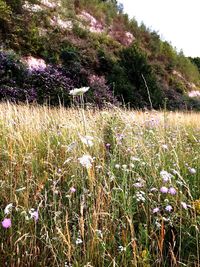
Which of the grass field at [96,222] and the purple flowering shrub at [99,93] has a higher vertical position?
the purple flowering shrub at [99,93]

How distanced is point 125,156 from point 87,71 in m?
13.0

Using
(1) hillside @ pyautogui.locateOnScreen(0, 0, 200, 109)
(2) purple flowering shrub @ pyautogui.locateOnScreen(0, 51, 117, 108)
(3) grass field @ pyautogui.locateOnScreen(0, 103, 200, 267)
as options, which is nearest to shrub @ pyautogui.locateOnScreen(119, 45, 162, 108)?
(1) hillside @ pyautogui.locateOnScreen(0, 0, 200, 109)

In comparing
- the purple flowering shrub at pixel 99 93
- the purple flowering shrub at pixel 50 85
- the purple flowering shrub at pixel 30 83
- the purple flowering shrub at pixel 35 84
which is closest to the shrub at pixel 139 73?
the purple flowering shrub at pixel 99 93

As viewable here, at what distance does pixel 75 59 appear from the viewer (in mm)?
15961

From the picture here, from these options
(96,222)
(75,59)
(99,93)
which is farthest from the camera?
(75,59)

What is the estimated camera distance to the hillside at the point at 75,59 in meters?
12.5

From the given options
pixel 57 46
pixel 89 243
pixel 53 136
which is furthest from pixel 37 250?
pixel 57 46

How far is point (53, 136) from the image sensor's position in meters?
3.53

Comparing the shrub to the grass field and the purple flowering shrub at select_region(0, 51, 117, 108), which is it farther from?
the grass field

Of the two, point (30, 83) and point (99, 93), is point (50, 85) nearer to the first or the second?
point (30, 83)

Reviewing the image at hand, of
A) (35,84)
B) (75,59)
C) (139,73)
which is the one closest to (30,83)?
(35,84)

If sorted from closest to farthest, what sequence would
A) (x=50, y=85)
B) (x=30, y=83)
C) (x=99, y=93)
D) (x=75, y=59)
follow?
(x=30, y=83) → (x=50, y=85) → (x=99, y=93) → (x=75, y=59)

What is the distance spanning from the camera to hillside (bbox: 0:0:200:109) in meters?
12.5

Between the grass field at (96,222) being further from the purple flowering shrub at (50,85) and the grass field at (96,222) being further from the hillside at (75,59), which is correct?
the purple flowering shrub at (50,85)
